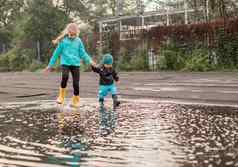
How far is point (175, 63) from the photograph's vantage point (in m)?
28.0

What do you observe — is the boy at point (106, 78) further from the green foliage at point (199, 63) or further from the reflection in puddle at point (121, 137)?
the green foliage at point (199, 63)

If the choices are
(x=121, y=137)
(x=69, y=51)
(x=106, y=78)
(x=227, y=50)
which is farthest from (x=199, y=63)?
(x=121, y=137)

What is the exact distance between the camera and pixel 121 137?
23.2 ft

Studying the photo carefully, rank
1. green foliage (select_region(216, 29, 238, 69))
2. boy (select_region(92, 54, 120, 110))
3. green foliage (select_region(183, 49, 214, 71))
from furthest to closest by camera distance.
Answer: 1. green foliage (select_region(183, 49, 214, 71))
2. green foliage (select_region(216, 29, 238, 69))
3. boy (select_region(92, 54, 120, 110))

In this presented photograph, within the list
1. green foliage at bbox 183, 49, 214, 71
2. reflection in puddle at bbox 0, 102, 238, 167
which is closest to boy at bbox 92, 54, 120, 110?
reflection in puddle at bbox 0, 102, 238, 167

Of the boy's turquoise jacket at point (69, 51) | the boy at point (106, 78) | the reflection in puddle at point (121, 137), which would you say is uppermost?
the boy's turquoise jacket at point (69, 51)

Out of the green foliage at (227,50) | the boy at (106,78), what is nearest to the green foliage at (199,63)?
the green foliage at (227,50)

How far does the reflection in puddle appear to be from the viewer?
5.67 m

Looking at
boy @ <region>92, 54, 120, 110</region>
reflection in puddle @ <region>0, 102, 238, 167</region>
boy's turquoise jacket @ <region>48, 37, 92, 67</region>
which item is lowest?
reflection in puddle @ <region>0, 102, 238, 167</region>

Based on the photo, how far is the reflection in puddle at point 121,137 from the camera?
18.6 ft

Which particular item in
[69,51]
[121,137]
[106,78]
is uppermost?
[69,51]

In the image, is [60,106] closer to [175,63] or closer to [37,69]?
[175,63]

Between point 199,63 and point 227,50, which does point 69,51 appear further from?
point 227,50

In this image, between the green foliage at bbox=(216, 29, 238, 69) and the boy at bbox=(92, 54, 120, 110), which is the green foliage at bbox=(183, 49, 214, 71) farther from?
the boy at bbox=(92, 54, 120, 110)
